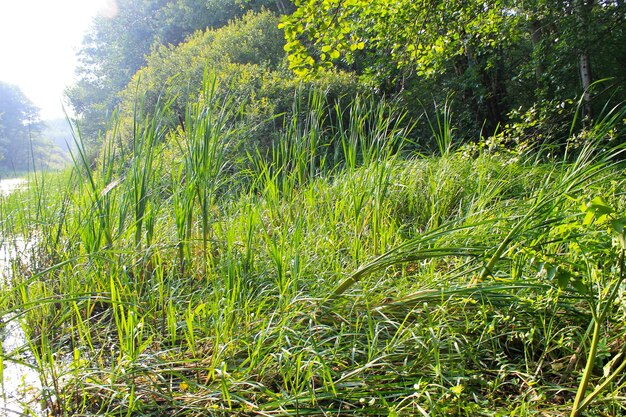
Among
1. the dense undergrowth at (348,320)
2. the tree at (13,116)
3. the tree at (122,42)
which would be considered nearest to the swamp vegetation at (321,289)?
the dense undergrowth at (348,320)

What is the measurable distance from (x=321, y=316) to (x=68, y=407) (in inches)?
31.0

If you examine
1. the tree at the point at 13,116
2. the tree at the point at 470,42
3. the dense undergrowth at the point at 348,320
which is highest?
the tree at the point at 13,116

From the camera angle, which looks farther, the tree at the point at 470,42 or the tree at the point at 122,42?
the tree at the point at 122,42

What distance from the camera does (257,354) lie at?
1352mm

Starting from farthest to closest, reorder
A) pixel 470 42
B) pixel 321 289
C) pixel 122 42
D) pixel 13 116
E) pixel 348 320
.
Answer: pixel 13 116 → pixel 122 42 → pixel 470 42 → pixel 321 289 → pixel 348 320

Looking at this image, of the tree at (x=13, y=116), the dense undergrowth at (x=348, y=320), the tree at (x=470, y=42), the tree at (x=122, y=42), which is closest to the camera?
the dense undergrowth at (x=348, y=320)

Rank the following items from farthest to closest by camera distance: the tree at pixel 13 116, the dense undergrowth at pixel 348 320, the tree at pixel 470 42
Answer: the tree at pixel 13 116, the tree at pixel 470 42, the dense undergrowth at pixel 348 320

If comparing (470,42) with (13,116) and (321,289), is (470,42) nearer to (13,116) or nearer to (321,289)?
(321,289)

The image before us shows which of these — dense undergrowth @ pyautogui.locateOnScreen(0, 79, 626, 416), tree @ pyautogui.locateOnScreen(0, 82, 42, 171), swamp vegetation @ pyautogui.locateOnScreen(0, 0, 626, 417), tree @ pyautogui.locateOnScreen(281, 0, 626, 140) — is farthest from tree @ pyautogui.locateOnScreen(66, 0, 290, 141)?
dense undergrowth @ pyautogui.locateOnScreen(0, 79, 626, 416)

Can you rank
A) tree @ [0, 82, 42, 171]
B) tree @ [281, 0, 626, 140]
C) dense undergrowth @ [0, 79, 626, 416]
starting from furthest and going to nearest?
1. tree @ [0, 82, 42, 171]
2. tree @ [281, 0, 626, 140]
3. dense undergrowth @ [0, 79, 626, 416]

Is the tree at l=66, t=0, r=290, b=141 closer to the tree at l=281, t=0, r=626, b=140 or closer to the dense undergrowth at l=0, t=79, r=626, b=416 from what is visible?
the tree at l=281, t=0, r=626, b=140

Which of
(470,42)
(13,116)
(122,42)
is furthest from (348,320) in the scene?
(13,116)

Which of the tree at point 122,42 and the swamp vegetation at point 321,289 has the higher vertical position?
the tree at point 122,42

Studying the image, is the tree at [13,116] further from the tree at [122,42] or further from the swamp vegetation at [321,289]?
the swamp vegetation at [321,289]
